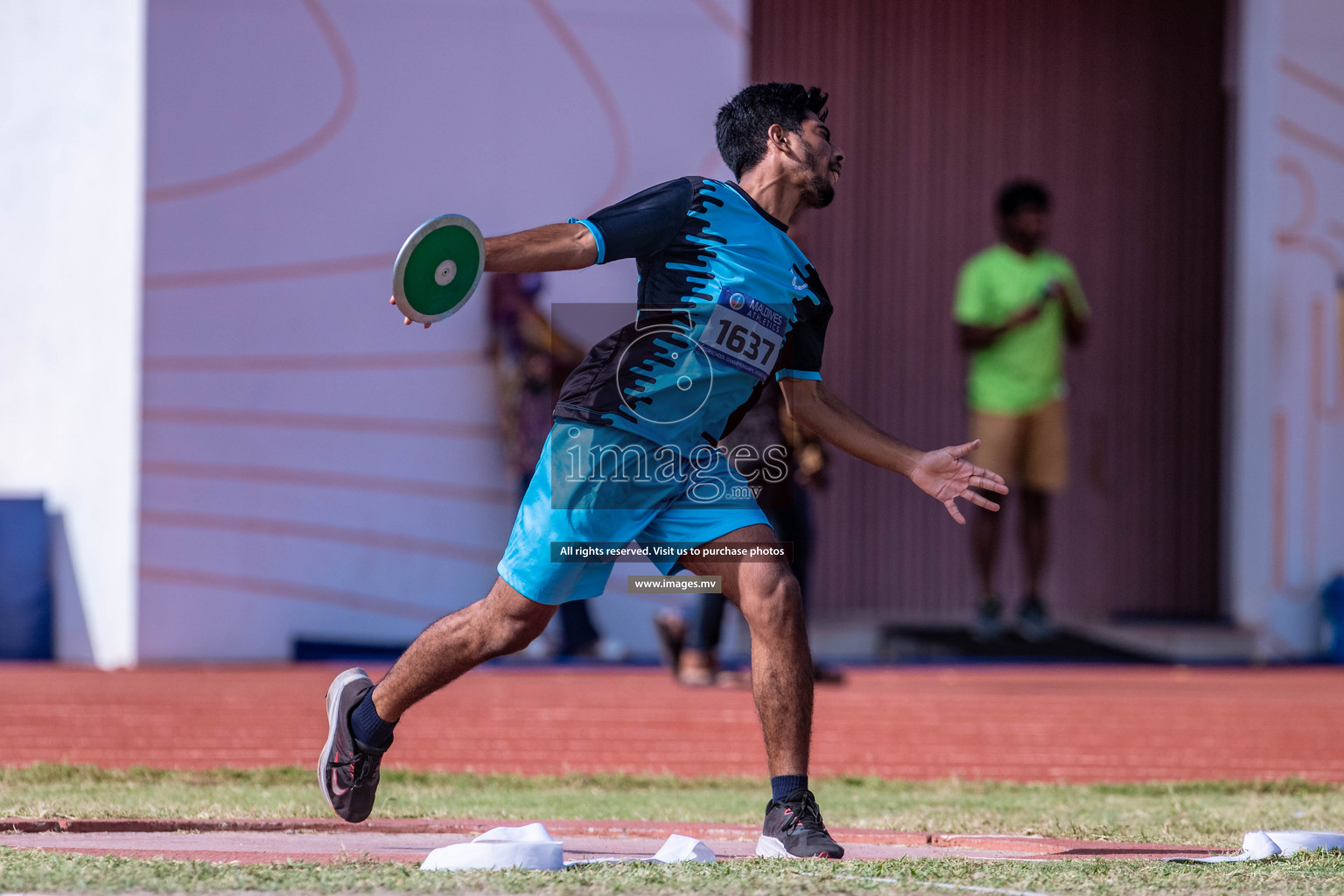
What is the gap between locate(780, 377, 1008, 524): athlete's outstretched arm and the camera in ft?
11.8

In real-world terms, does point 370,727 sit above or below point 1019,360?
below

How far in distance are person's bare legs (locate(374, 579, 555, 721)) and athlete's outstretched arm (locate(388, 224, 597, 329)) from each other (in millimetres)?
671

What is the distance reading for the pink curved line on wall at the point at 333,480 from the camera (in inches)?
323

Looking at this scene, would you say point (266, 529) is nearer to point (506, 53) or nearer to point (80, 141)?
point (80, 141)

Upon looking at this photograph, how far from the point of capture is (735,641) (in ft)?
29.5

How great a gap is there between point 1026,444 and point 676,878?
608 centimetres

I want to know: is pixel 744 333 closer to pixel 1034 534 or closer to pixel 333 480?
pixel 333 480

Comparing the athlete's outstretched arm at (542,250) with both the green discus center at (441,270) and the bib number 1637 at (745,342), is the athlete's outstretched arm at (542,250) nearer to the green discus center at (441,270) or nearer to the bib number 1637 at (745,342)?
the green discus center at (441,270)

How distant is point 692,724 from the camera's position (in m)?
6.37

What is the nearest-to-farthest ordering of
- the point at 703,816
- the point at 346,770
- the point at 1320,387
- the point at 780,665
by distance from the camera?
Answer: the point at 780,665 → the point at 346,770 → the point at 703,816 → the point at 1320,387

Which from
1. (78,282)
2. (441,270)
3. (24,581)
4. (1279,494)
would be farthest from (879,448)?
(1279,494)

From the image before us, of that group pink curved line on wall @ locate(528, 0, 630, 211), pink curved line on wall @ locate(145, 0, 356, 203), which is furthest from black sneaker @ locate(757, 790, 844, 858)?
pink curved line on wall @ locate(145, 0, 356, 203)

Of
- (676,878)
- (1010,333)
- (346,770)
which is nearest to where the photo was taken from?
(676,878)

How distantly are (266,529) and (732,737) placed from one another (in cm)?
338
